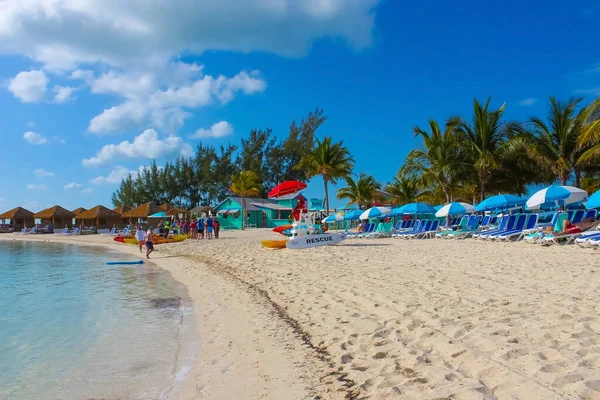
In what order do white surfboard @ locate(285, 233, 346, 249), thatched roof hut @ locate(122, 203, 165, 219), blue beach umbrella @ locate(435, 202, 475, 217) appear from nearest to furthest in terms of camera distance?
white surfboard @ locate(285, 233, 346, 249) → blue beach umbrella @ locate(435, 202, 475, 217) → thatched roof hut @ locate(122, 203, 165, 219)

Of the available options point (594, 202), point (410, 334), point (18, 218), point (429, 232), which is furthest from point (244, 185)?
point (410, 334)

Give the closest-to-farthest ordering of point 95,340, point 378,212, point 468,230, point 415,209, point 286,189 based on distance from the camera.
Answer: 1. point 95,340
2. point 286,189
3. point 468,230
4. point 415,209
5. point 378,212

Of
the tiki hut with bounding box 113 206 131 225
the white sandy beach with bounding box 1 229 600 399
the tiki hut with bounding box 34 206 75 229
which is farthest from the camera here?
the tiki hut with bounding box 34 206 75 229

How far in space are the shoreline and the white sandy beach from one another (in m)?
0.02

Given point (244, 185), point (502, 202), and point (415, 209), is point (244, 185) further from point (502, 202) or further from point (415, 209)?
point (502, 202)

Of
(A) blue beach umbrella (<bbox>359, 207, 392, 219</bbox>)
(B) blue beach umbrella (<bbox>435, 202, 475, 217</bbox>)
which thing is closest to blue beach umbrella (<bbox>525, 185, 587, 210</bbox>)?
(B) blue beach umbrella (<bbox>435, 202, 475, 217</bbox>)

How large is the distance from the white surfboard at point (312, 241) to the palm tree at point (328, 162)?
13.4m

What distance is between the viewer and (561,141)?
828 inches

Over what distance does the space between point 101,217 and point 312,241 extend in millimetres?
37169

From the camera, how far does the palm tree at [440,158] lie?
24234 mm

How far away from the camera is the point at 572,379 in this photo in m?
2.92

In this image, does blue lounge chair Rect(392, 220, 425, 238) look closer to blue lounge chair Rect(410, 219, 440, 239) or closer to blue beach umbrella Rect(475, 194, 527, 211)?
blue lounge chair Rect(410, 219, 440, 239)

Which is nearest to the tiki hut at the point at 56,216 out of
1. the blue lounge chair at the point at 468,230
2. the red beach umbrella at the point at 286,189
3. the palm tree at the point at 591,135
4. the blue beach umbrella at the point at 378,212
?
the blue beach umbrella at the point at 378,212

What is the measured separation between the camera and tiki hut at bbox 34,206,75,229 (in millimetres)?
48750
